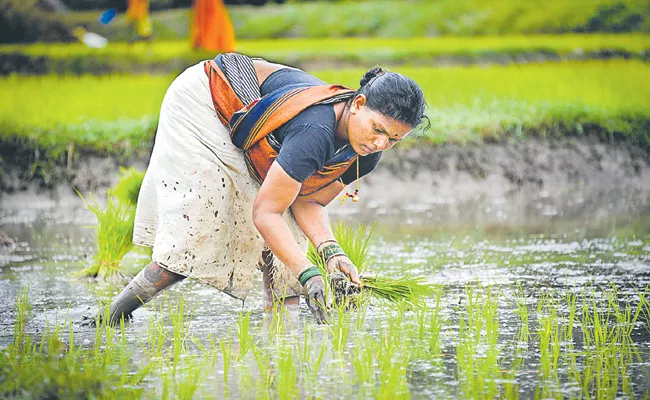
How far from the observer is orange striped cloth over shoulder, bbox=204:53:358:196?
12.2ft

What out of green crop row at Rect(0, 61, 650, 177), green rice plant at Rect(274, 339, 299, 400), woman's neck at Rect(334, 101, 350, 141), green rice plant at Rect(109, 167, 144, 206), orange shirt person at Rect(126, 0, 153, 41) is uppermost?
orange shirt person at Rect(126, 0, 153, 41)

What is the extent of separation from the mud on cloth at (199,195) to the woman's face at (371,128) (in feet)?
1.88

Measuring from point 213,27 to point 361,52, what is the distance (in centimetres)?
208

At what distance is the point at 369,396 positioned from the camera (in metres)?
3.21

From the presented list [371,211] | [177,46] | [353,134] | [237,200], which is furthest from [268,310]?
[177,46]

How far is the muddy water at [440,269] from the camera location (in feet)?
12.2

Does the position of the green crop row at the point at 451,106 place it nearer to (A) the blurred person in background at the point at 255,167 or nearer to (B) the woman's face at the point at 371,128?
(A) the blurred person in background at the point at 255,167

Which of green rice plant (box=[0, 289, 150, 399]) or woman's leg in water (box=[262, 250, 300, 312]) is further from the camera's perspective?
woman's leg in water (box=[262, 250, 300, 312])

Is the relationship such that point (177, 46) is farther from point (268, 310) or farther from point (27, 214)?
point (268, 310)

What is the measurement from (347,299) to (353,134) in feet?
2.05

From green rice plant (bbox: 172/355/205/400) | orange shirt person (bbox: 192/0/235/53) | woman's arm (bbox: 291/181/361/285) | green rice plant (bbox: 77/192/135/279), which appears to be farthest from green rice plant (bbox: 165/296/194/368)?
orange shirt person (bbox: 192/0/235/53)

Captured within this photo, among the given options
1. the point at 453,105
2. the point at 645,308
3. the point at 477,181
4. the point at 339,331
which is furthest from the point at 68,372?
the point at 453,105

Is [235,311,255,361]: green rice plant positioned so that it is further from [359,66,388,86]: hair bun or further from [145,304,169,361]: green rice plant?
[359,66,388,86]: hair bun

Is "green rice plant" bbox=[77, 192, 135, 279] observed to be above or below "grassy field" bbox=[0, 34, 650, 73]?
below
